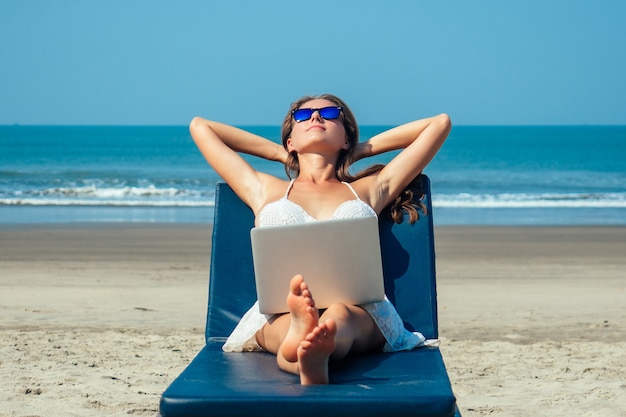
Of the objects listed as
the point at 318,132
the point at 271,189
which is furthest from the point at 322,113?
the point at 271,189

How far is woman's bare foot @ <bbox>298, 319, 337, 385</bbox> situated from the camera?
312 centimetres

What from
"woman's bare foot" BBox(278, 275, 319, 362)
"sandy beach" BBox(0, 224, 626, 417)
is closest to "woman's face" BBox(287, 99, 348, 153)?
"woman's bare foot" BBox(278, 275, 319, 362)

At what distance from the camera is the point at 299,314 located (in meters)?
3.17

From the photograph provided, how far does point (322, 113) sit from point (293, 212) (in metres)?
0.52

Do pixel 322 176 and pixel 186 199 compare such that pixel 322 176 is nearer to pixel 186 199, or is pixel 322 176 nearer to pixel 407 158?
pixel 407 158

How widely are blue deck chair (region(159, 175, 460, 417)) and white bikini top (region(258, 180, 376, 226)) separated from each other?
32 centimetres

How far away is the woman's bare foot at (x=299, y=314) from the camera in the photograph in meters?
3.14

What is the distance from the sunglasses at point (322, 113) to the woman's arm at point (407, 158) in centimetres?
26

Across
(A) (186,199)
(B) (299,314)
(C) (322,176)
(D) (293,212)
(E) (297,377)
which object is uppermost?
(C) (322,176)

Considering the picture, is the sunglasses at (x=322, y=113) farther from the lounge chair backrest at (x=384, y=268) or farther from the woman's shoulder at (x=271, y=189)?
the lounge chair backrest at (x=384, y=268)

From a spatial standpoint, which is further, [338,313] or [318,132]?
[318,132]

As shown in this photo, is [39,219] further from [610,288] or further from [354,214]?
[354,214]

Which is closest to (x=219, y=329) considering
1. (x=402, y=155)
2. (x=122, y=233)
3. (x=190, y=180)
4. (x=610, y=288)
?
(x=402, y=155)

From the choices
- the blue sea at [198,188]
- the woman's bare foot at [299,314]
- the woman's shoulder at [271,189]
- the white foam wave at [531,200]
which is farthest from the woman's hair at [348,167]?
the white foam wave at [531,200]
